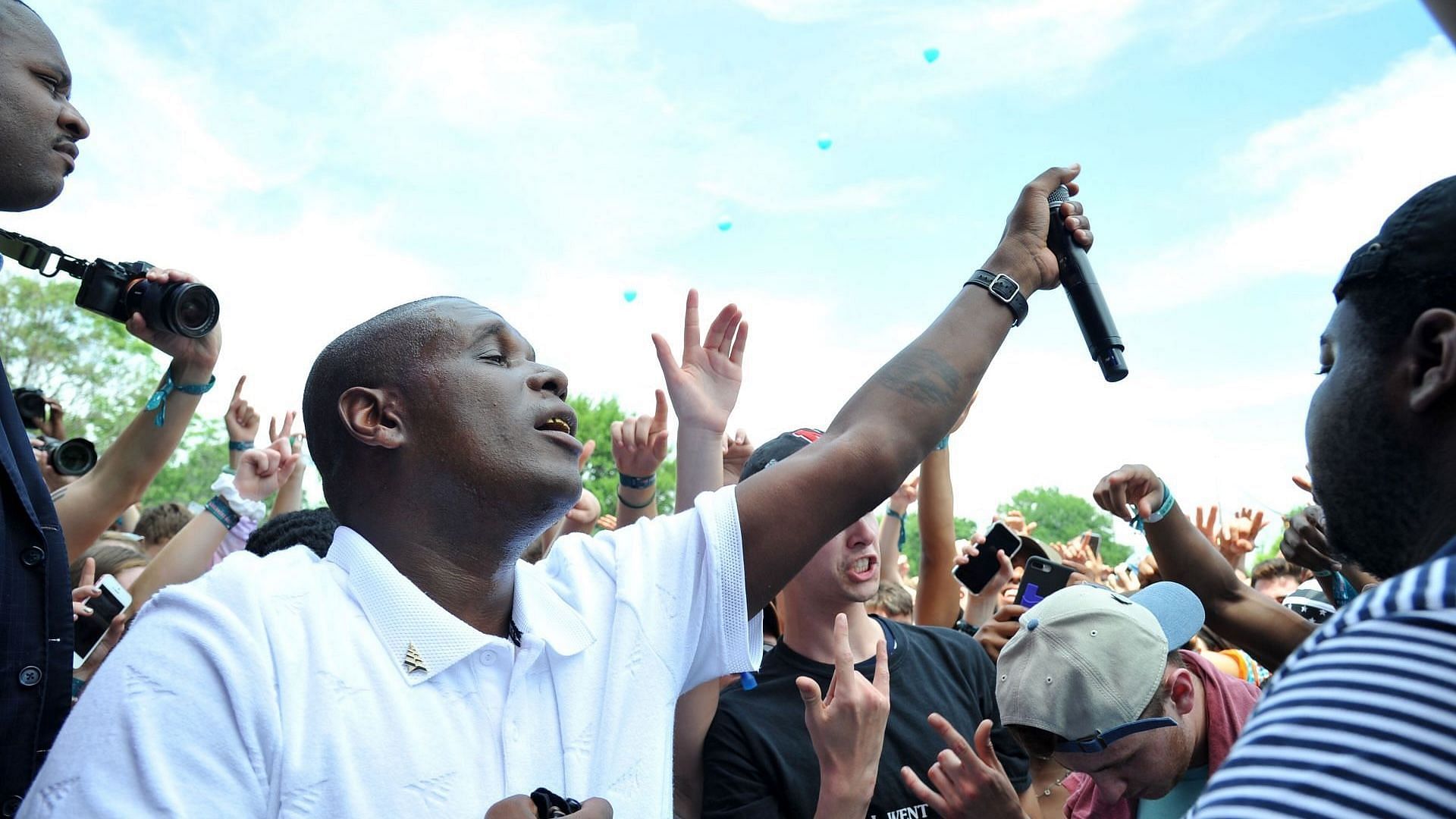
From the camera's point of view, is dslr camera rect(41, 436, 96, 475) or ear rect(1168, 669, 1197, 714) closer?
ear rect(1168, 669, 1197, 714)

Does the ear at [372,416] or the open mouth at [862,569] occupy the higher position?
the ear at [372,416]

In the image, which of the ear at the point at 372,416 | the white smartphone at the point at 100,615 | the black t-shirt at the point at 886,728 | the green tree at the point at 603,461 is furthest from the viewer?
the green tree at the point at 603,461

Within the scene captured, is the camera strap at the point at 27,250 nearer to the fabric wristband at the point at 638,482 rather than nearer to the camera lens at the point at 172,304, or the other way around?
the camera lens at the point at 172,304

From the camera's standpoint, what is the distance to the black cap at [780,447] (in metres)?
3.31

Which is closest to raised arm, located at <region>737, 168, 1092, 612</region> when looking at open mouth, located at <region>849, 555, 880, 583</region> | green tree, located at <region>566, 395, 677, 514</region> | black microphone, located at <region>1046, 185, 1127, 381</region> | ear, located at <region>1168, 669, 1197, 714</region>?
black microphone, located at <region>1046, 185, 1127, 381</region>

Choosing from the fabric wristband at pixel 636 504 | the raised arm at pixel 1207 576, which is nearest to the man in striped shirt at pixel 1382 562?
the raised arm at pixel 1207 576

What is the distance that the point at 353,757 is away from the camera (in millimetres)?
1642

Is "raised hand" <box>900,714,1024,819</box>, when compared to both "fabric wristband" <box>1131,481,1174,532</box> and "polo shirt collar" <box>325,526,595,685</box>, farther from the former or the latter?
"fabric wristband" <box>1131,481,1174,532</box>

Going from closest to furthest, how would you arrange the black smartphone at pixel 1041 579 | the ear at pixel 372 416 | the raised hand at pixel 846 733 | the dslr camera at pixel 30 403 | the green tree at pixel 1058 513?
the ear at pixel 372 416, the raised hand at pixel 846 733, the black smartphone at pixel 1041 579, the dslr camera at pixel 30 403, the green tree at pixel 1058 513

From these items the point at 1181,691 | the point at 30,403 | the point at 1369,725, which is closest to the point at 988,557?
the point at 1181,691

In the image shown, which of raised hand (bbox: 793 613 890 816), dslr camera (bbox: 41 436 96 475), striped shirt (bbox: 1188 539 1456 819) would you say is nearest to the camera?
striped shirt (bbox: 1188 539 1456 819)

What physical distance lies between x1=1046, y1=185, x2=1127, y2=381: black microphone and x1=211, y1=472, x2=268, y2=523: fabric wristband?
127 inches

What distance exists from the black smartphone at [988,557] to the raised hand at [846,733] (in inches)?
89.2

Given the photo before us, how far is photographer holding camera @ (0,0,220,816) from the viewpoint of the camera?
2021 millimetres
